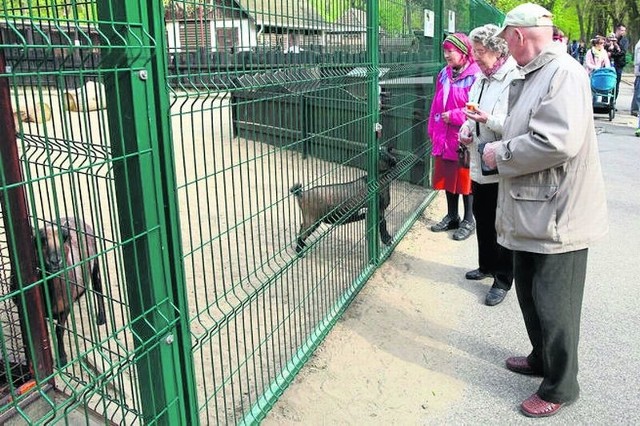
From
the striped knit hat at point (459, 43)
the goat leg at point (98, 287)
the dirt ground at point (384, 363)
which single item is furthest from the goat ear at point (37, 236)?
the striped knit hat at point (459, 43)

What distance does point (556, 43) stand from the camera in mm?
2750

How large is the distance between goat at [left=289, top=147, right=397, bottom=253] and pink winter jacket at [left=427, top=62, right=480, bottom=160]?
833mm

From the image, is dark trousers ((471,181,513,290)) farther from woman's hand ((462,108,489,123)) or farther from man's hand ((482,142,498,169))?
man's hand ((482,142,498,169))

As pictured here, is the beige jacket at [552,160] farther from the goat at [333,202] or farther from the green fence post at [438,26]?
the green fence post at [438,26]

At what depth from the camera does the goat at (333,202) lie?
3.51m

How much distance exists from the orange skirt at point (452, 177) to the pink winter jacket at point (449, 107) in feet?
0.29

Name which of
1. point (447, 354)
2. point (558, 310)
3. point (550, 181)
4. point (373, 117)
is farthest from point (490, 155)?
point (373, 117)

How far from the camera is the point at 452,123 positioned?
202 inches

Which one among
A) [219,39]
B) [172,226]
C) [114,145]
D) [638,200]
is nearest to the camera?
[114,145]

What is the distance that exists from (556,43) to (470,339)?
1.92 m

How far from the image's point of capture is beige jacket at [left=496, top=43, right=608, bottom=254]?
2.51 m

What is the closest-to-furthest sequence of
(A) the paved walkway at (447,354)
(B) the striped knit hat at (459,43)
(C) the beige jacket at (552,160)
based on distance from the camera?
(C) the beige jacket at (552,160) → (A) the paved walkway at (447,354) → (B) the striped knit hat at (459,43)

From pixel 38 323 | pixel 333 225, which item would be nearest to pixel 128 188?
pixel 38 323

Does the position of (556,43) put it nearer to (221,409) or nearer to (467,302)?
(467,302)
